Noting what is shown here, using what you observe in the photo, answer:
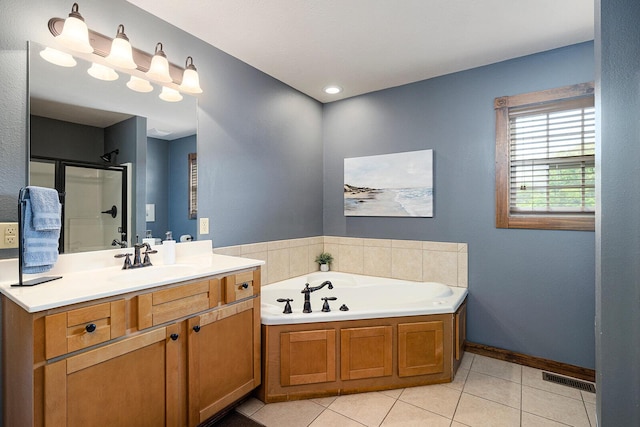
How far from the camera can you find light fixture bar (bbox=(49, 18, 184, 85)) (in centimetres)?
169

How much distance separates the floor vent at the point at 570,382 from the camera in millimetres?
2291

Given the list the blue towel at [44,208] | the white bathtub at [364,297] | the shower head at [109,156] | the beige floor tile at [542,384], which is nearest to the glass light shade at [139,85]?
the shower head at [109,156]

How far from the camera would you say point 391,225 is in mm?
3289

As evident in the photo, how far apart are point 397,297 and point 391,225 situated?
2.35 feet

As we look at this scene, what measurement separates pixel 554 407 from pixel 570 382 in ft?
1.46

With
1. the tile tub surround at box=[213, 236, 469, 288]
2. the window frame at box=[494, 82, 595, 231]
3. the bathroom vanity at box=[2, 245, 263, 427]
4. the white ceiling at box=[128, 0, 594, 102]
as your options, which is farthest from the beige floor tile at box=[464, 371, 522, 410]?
the white ceiling at box=[128, 0, 594, 102]

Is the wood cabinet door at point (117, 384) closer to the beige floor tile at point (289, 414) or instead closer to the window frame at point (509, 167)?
the beige floor tile at point (289, 414)

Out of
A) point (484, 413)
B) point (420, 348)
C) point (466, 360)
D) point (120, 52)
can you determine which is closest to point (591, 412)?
point (484, 413)

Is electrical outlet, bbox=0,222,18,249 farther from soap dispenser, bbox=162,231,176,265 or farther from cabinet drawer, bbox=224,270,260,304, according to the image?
cabinet drawer, bbox=224,270,260,304

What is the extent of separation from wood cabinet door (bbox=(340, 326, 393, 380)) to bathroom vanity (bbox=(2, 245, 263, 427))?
25.4 inches

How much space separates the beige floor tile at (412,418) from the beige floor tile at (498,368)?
0.78 metres

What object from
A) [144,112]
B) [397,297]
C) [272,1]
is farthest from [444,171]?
[144,112]

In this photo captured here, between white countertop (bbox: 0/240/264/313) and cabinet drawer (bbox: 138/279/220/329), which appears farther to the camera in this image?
cabinet drawer (bbox: 138/279/220/329)

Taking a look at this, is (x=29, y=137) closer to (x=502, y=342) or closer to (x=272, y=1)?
(x=272, y=1)
